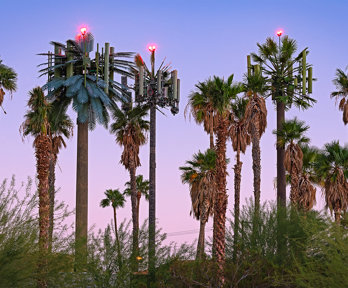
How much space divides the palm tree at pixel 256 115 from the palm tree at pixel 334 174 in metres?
5.54

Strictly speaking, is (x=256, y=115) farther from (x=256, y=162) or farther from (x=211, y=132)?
(x=211, y=132)

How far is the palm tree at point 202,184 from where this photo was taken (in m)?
55.6

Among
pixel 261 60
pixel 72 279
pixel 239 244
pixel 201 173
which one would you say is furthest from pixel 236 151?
pixel 72 279

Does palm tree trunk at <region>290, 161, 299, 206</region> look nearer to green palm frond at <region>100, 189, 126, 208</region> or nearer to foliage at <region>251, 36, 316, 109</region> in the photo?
foliage at <region>251, 36, 316, 109</region>

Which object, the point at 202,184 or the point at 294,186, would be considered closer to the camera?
the point at 294,186

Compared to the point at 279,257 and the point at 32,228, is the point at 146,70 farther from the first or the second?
the point at 32,228

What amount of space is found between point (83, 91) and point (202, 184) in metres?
14.5

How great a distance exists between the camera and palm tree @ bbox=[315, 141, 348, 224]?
166 feet

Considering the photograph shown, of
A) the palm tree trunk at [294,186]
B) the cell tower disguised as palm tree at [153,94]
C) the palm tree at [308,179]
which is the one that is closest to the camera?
the cell tower disguised as palm tree at [153,94]

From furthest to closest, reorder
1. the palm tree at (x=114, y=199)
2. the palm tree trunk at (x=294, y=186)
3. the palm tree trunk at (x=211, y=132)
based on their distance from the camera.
Result: 1. the palm tree at (x=114, y=199)
2. the palm tree trunk at (x=211, y=132)
3. the palm tree trunk at (x=294, y=186)

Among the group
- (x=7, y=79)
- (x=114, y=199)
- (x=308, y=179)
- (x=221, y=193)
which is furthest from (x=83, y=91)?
(x=114, y=199)

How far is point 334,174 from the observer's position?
5116cm

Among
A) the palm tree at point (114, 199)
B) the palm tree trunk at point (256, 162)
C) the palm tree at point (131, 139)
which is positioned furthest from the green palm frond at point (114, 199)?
the palm tree trunk at point (256, 162)

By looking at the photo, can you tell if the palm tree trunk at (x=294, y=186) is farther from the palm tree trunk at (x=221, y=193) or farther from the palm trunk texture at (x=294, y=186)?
the palm tree trunk at (x=221, y=193)
